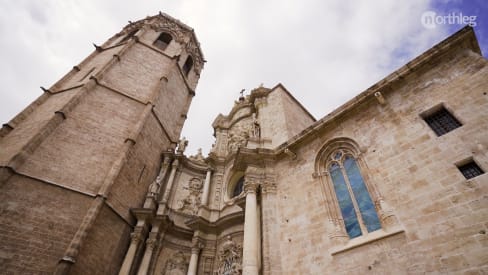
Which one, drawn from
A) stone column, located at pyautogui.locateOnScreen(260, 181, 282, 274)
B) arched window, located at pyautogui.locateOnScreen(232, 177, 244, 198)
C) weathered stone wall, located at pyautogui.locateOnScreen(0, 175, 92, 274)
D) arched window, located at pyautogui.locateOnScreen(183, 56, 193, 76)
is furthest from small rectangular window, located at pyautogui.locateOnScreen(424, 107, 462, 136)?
arched window, located at pyautogui.locateOnScreen(183, 56, 193, 76)

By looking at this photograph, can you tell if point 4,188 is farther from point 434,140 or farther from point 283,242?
point 434,140

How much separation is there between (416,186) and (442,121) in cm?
182

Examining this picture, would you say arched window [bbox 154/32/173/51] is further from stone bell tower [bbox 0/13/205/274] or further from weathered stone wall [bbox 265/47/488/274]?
weathered stone wall [bbox 265/47/488/274]

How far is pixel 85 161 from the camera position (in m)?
11.3

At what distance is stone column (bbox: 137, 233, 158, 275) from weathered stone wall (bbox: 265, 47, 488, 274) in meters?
6.65

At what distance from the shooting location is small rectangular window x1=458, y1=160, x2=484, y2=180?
5.02 metres

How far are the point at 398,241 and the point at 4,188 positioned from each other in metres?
12.4

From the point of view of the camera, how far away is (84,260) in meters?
9.12

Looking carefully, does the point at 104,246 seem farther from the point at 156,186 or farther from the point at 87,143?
the point at 87,143

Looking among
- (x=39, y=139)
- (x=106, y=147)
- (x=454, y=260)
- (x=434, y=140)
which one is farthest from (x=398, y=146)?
(x=39, y=139)

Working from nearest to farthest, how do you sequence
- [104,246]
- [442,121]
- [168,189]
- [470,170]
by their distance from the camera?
[470,170] → [442,121] → [104,246] → [168,189]

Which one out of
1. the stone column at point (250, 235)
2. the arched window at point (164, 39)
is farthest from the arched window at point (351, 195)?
the arched window at point (164, 39)

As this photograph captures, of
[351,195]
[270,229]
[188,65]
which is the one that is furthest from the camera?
[188,65]

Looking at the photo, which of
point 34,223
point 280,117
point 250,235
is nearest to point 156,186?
point 34,223
